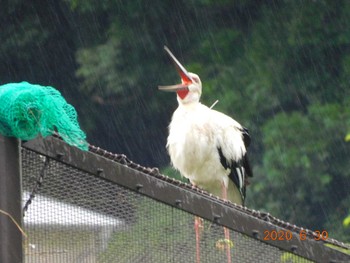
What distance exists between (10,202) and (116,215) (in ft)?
1.71

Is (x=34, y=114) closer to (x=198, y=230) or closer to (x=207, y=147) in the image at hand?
(x=198, y=230)

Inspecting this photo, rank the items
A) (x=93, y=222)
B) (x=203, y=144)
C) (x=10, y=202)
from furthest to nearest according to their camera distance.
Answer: (x=203, y=144) < (x=93, y=222) < (x=10, y=202)

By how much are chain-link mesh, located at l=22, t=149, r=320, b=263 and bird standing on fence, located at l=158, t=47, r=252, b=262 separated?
256 centimetres

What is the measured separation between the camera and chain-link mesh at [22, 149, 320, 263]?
111 inches

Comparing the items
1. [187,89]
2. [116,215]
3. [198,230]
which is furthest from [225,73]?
[116,215]

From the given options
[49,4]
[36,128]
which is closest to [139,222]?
[36,128]

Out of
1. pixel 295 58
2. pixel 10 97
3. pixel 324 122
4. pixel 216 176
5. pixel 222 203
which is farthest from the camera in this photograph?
pixel 295 58

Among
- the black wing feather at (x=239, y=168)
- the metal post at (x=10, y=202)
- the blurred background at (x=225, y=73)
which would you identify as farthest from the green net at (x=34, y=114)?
the blurred background at (x=225, y=73)

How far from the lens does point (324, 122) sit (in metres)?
12.8

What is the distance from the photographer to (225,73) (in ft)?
45.0

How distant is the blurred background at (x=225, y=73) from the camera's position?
1307 cm

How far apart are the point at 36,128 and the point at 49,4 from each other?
14053 mm

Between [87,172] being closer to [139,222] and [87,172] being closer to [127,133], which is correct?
[139,222]

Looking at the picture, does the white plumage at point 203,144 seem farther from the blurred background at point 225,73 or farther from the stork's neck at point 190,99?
the blurred background at point 225,73
